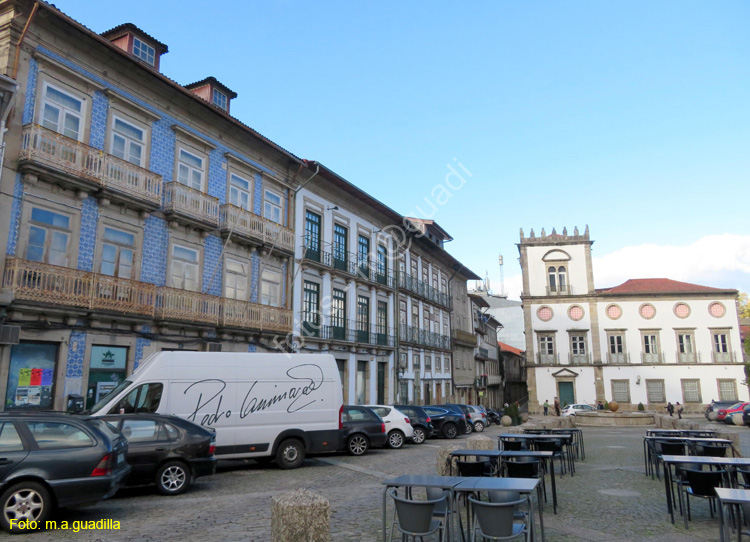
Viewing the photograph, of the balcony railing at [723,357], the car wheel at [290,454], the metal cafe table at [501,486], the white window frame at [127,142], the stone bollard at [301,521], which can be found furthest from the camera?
the balcony railing at [723,357]

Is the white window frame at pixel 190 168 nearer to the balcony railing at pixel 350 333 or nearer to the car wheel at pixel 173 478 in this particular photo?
the balcony railing at pixel 350 333

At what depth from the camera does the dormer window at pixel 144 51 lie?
59.9 ft

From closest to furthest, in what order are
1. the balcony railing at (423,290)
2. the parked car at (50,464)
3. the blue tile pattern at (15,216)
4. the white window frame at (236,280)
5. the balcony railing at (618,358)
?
the parked car at (50,464)
the blue tile pattern at (15,216)
the white window frame at (236,280)
the balcony railing at (423,290)
the balcony railing at (618,358)

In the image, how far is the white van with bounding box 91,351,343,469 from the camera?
1206 cm

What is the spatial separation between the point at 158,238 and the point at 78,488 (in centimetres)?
1127

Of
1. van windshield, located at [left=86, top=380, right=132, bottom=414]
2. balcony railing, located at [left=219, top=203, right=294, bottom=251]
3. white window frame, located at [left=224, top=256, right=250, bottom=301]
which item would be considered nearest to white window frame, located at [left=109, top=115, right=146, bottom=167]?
balcony railing, located at [left=219, top=203, right=294, bottom=251]

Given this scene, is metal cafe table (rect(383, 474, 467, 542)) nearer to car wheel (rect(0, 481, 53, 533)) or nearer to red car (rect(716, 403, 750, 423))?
car wheel (rect(0, 481, 53, 533))

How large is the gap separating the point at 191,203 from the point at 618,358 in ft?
134

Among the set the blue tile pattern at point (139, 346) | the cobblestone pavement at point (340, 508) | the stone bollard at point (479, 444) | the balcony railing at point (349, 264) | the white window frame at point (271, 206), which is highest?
the white window frame at point (271, 206)

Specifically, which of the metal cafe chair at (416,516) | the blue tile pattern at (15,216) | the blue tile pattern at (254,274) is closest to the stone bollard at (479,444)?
the metal cafe chair at (416,516)

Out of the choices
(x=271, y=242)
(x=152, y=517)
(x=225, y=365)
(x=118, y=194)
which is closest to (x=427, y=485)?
(x=152, y=517)

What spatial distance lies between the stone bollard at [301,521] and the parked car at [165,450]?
5398mm

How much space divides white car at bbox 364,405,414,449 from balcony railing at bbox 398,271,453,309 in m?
15.4

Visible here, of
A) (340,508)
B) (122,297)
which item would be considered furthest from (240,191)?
(340,508)
